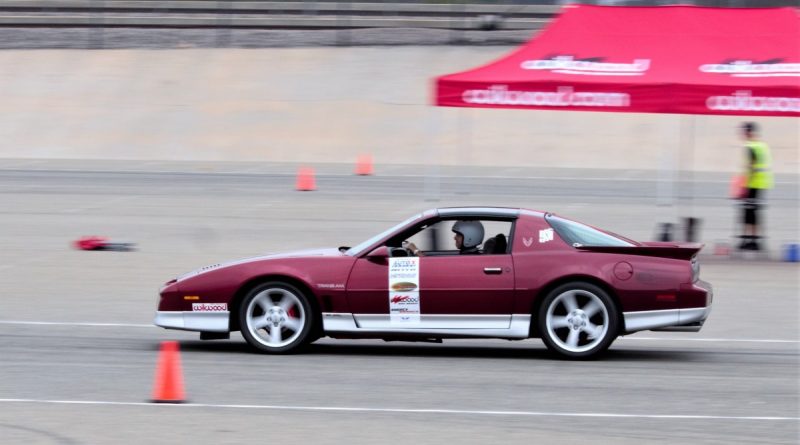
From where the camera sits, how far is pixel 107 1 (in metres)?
41.6

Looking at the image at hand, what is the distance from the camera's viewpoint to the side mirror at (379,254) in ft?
31.1

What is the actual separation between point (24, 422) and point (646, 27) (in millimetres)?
12176

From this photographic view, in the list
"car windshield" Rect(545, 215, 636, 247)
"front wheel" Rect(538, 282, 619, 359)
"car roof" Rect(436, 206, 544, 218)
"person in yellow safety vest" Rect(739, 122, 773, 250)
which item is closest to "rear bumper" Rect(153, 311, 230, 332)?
"car roof" Rect(436, 206, 544, 218)

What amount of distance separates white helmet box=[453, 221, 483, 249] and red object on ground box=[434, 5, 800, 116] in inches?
272

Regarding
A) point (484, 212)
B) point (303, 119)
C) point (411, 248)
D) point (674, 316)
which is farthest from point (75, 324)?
point (303, 119)

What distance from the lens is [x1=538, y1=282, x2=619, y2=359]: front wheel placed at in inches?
366

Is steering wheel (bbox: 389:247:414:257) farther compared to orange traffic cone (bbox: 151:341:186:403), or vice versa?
steering wheel (bbox: 389:247:414:257)

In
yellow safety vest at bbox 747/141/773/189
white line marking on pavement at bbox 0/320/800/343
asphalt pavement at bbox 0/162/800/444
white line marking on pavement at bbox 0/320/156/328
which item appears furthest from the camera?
yellow safety vest at bbox 747/141/773/189

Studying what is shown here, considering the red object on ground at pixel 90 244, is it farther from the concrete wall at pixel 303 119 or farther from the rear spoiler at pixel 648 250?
the concrete wall at pixel 303 119

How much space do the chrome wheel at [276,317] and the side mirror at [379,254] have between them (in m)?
0.63

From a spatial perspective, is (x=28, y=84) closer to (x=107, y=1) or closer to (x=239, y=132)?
(x=107, y=1)

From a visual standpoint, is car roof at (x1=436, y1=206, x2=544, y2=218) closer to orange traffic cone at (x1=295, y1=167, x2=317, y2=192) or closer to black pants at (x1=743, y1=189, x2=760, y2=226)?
black pants at (x1=743, y1=189, x2=760, y2=226)

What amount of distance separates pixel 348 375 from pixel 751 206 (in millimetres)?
9157

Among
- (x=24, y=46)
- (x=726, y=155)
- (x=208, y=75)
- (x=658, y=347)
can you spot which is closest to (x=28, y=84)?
(x=24, y=46)
